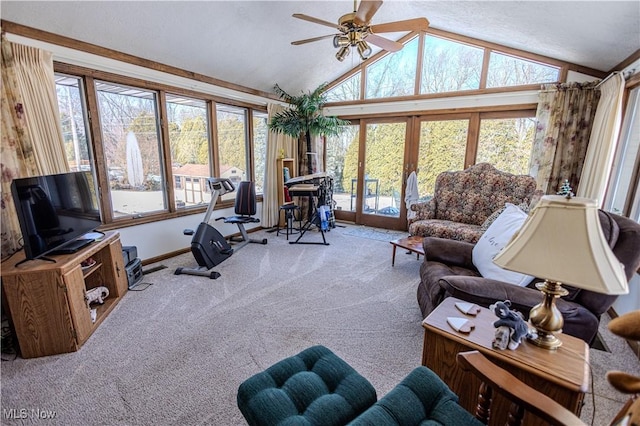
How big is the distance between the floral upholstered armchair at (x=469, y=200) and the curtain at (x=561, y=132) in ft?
1.39

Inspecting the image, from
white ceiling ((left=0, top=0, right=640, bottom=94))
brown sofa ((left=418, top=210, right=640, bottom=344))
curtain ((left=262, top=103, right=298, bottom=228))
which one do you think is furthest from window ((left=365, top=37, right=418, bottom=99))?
brown sofa ((left=418, top=210, right=640, bottom=344))

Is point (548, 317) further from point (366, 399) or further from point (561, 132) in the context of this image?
→ point (561, 132)

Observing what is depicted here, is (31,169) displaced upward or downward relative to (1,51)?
downward

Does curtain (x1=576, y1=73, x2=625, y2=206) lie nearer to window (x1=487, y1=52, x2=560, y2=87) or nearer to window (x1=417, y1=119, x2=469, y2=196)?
window (x1=487, y1=52, x2=560, y2=87)

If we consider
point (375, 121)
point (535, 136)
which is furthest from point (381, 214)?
point (535, 136)

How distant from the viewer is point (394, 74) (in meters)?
4.80

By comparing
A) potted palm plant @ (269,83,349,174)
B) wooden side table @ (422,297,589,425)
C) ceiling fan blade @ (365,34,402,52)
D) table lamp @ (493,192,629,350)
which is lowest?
wooden side table @ (422,297,589,425)

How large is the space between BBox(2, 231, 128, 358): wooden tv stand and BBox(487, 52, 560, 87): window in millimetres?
5163

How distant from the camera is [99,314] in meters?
2.36

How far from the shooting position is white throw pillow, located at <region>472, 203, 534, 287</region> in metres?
1.84

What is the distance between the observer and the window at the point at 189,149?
3.77 metres

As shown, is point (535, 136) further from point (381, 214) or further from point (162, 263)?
point (162, 263)

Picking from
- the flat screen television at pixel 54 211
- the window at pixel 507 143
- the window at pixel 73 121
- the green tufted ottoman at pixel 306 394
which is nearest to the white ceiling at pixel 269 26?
the window at pixel 73 121

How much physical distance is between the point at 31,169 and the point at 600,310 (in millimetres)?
4047
